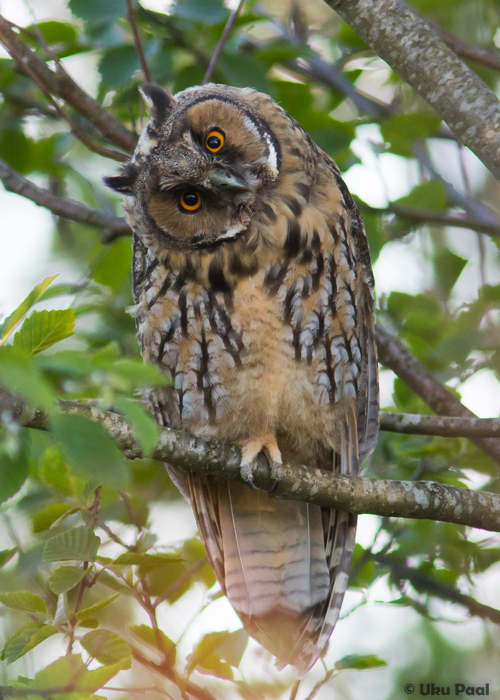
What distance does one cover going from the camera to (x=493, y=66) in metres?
2.43

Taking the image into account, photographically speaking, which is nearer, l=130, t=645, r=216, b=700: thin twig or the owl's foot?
l=130, t=645, r=216, b=700: thin twig

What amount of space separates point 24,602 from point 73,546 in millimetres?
162

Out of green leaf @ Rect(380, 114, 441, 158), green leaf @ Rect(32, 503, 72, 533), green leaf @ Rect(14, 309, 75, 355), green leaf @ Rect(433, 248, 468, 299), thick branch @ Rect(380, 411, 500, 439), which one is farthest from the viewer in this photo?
green leaf @ Rect(433, 248, 468, 299)

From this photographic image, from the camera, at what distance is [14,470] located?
118 cm

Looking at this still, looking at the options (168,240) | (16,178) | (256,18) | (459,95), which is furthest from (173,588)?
(256,18)

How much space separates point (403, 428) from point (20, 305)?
141 centimetres

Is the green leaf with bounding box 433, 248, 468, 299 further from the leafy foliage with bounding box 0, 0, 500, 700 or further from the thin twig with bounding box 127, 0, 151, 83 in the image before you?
the thin twig with bounding box 127, 0, 151, 83

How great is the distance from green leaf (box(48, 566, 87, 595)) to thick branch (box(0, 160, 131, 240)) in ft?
4.51

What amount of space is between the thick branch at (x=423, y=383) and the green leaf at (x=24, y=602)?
1330mm

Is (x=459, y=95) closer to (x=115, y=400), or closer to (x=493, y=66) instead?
(x=493, y=66)

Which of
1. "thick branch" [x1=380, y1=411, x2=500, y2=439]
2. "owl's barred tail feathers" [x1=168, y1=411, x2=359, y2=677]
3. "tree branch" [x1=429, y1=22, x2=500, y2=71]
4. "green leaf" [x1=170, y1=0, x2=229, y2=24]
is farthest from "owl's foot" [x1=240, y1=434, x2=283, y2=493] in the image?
"tree branch" [x1=429, y1=22, x2=500, y2=71]

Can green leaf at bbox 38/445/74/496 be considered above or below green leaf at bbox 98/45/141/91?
below

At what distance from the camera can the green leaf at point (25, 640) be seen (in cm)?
142

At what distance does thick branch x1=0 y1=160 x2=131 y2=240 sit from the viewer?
257cm
